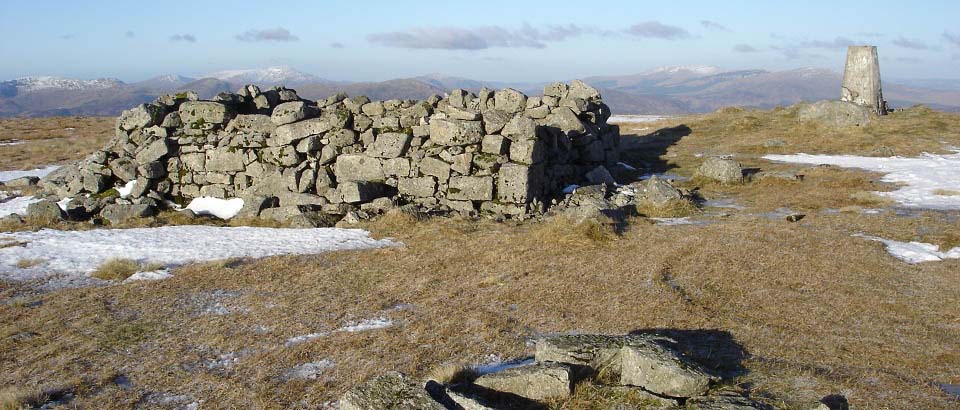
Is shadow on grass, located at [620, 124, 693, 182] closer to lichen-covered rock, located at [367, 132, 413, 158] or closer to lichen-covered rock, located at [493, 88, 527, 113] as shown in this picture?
lichen-covered rock, located at [493, 88, 527, 113]

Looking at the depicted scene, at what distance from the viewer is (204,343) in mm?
8328

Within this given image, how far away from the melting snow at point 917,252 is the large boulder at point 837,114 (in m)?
20.4

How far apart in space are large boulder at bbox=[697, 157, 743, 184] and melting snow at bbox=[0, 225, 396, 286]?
12.2m

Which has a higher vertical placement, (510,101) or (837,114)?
(510,101)

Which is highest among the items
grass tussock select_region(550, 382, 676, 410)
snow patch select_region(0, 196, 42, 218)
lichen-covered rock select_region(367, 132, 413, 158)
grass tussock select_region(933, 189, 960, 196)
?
lichen-covered rock select_region(367, 132, 413, 158)

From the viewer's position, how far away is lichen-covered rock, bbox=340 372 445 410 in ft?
18.5

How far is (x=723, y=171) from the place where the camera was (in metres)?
20.7

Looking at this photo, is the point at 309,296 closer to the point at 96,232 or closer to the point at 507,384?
the point at 507,384

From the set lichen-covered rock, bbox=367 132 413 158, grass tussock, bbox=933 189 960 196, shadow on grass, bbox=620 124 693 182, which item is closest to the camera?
lichen-covered rock, bbox=367 132 413 158

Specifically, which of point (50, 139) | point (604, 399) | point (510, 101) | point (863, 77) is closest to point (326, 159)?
point (510, 101)

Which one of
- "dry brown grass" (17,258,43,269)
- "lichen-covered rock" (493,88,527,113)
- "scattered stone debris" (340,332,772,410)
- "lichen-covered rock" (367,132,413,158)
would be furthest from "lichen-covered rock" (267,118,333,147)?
"scattered stone debris" (340,332,772,410)

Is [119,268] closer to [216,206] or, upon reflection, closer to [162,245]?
[162,245]

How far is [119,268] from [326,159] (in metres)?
7.34

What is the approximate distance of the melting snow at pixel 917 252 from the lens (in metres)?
12.1
